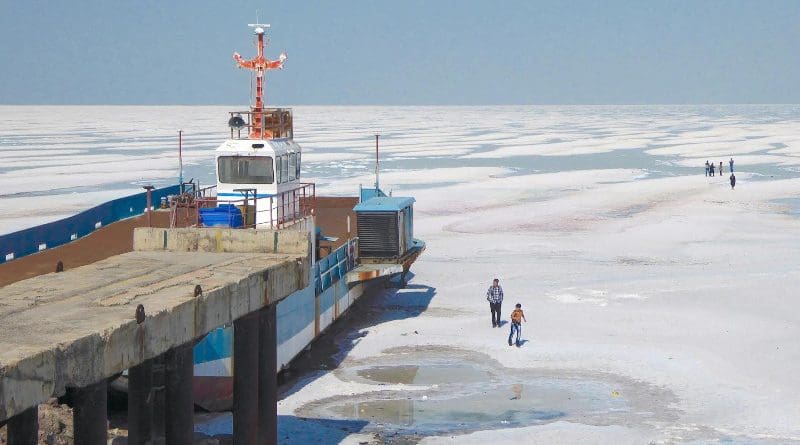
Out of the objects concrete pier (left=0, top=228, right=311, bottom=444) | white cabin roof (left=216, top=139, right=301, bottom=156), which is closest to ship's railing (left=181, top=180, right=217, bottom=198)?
white cabin roof (left=216, top=139, right=301, bottom=156)

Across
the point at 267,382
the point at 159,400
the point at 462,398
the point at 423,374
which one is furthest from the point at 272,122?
the point at 159,400

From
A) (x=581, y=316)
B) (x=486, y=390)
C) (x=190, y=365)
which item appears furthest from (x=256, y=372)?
(x=581, y=316)

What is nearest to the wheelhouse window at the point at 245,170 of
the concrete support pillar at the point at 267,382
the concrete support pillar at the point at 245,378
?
the concrete support pillar at the point at 267,382

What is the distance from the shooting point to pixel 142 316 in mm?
10273

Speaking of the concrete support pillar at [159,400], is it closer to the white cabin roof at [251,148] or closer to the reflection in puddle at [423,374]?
the reflection in puddle at [423,374]

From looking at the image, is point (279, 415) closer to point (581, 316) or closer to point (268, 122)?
point (268, 122)

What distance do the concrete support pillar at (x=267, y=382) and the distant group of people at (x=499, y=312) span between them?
8.04 meters

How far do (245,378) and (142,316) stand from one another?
340 centimetres

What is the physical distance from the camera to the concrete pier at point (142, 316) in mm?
9223

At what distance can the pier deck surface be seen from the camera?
902 cm

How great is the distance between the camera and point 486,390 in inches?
747

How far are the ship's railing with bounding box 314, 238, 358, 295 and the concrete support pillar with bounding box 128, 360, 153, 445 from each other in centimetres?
832

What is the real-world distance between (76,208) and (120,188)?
9701 mm

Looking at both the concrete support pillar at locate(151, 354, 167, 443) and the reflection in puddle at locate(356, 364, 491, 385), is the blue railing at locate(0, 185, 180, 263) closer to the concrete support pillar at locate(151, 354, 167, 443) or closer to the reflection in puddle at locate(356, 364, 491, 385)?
the reflection in puddle at locate(356, 364, 491, 385)
